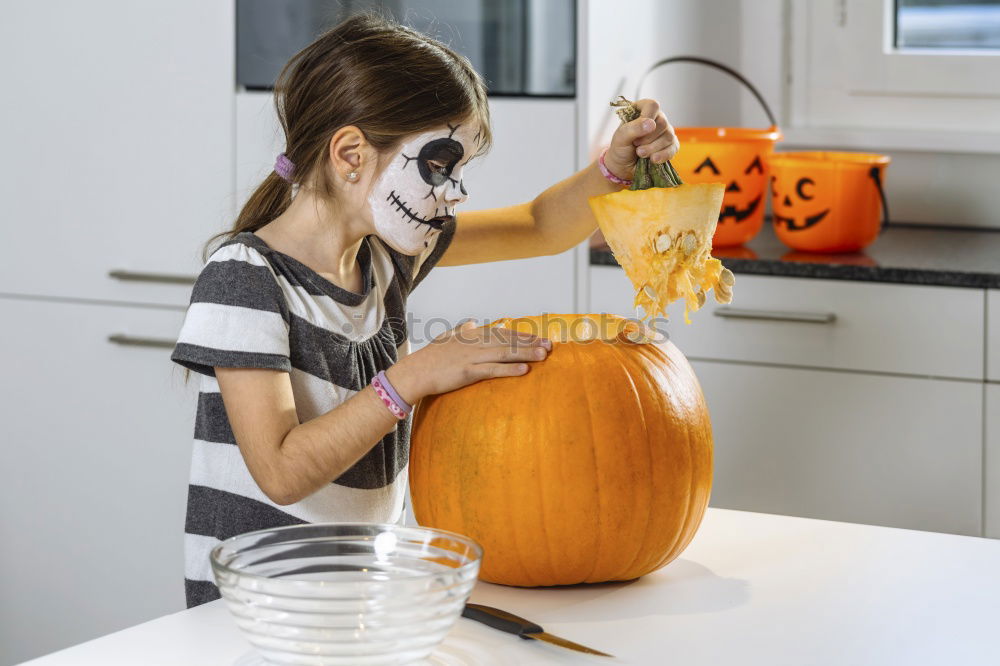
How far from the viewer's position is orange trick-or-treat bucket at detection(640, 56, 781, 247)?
2002mm

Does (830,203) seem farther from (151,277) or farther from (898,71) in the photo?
(151,277)

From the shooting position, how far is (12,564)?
2336 millimetres

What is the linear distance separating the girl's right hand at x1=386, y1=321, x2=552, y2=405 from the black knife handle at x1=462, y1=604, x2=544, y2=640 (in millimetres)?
175

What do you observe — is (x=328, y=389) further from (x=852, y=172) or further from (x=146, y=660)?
(x=852, y=172)

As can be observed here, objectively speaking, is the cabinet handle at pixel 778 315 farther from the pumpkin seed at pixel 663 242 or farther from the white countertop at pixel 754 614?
the pumpkin seed at pixel 663 242

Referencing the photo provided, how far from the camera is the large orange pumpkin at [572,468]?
87 centimetres

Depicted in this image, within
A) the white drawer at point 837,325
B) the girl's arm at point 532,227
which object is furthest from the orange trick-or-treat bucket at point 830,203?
the girl's arm at point 532,227

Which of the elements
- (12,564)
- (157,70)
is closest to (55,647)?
(12,564)

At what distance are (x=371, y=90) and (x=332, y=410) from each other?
30 centimetres

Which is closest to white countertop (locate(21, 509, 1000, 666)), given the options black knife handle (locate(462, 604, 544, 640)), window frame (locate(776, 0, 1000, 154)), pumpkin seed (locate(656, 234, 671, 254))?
black knife handle (locate(462, 604, 544, 640))

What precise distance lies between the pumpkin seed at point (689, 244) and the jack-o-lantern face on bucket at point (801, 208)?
3.67ft

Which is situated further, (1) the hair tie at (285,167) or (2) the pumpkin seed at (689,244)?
(1) the hair tie at (285,167)

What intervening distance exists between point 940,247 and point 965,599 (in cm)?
130

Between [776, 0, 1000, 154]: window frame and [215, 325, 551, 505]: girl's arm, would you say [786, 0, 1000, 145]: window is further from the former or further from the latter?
[215, 325, 551, 505]: girl's arm
